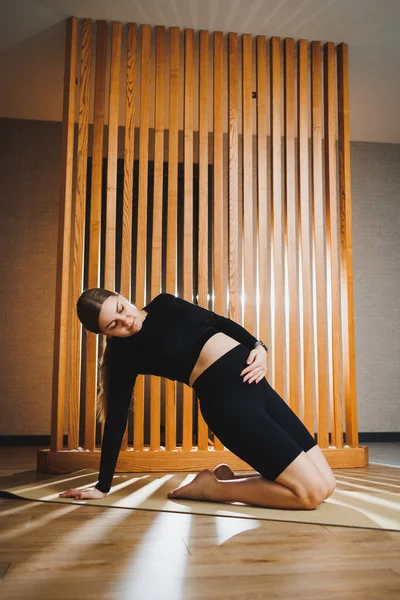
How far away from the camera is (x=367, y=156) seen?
471cm

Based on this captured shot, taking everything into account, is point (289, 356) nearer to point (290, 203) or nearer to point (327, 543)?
point (290, 203)

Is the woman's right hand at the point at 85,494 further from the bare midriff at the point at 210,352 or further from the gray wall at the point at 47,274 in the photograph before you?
the gray wall at the point at 47,274

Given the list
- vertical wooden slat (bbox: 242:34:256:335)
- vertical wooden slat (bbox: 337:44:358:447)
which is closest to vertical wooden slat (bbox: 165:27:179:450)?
vertical wooden slat (bbox: 242:34:256:335)

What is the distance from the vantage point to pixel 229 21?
309 cm

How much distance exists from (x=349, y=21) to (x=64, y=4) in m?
1.67

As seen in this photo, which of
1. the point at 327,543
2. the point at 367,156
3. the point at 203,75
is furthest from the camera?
the point at 367,156

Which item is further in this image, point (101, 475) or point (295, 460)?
point (101, 475)

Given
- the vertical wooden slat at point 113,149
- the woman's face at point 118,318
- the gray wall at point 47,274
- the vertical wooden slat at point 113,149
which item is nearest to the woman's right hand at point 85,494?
the woman's face at point 118,318

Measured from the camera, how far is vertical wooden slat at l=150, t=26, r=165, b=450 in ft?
9.64

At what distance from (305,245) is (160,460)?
1522 mm

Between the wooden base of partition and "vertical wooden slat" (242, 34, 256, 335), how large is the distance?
30.1 inches

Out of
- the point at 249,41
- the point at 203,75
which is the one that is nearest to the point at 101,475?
the point at 203,75

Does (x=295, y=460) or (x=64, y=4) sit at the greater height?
(x=64, y=4)

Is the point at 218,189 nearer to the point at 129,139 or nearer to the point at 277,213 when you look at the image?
the point at 277,213
